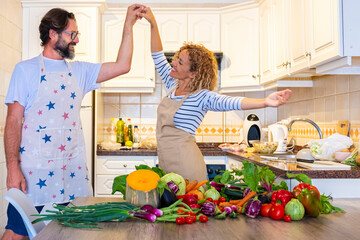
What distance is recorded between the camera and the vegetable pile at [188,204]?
1052 millimetres

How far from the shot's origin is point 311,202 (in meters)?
1.13

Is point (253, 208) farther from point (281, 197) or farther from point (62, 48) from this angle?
point (62, 48)

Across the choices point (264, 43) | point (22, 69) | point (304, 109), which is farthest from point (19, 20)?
point (304, 109)

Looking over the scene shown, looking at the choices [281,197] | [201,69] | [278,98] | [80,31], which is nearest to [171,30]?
[80,31]

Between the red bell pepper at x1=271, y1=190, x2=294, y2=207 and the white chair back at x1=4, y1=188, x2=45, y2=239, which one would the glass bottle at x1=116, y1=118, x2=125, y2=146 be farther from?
the red bell pepper at x1=271, y1=190, x2=294, y2=207

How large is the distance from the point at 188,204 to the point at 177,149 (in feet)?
3.50

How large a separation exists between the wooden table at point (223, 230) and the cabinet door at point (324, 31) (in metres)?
1.26

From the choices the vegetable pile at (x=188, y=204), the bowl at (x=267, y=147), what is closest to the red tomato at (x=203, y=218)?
the vegetable pile at (x=188, y=204)

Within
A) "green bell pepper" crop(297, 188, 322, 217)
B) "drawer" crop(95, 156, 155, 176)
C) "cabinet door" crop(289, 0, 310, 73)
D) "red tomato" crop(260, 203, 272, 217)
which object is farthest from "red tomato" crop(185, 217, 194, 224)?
"drawer" crop(95, 156, 155, 176)

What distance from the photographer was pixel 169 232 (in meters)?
0.97

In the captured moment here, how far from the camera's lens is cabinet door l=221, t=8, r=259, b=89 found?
376 centimetres

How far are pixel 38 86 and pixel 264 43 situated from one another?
2287 mm

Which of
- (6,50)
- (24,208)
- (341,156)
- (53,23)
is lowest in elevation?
(24,208)

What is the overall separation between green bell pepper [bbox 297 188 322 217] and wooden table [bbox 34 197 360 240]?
23 millimetres
